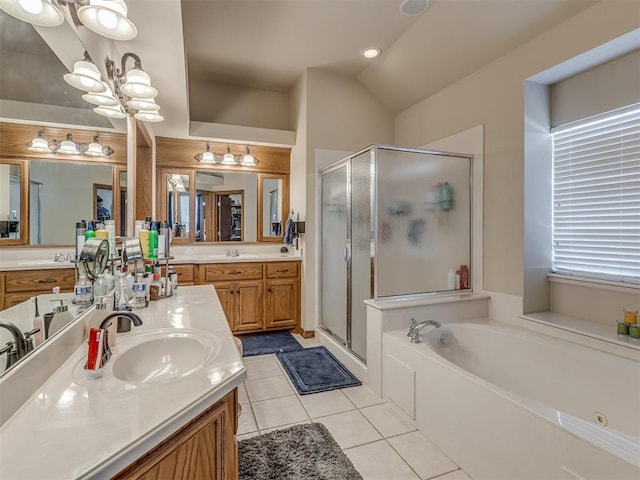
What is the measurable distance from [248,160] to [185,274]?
1.59 m

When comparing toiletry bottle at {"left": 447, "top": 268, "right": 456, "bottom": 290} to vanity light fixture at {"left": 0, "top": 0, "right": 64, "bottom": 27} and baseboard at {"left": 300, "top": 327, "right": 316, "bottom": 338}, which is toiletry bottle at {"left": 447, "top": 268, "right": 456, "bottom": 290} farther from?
vanity light fixture at {"left": 0, "top": 0, "right": 64, "bottom": 27}

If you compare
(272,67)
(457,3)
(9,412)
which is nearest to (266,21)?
(272,67)

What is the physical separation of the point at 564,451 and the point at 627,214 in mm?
1707

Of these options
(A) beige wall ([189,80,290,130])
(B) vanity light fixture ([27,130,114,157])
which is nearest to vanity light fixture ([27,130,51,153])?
(B) vanity light fixture ([27,130,114,157])

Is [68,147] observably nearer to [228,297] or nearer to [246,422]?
[246,422]

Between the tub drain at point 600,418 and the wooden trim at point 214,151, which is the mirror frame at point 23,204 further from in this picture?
the wooden trim at point 214,151

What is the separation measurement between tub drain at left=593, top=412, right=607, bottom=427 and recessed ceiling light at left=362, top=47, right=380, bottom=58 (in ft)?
10.8

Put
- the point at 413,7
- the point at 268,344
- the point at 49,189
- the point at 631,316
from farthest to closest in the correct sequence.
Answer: the point at 268,344
the point at 413,7
the point at 631,316
the point at 49,189

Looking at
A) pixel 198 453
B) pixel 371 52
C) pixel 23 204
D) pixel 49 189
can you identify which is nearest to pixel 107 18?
pixel 49 189

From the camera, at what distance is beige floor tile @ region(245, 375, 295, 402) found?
242 centimetres

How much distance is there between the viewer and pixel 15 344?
85 centimetres

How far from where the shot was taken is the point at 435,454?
1792 millimetres

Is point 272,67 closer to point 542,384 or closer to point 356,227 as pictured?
point 356,227

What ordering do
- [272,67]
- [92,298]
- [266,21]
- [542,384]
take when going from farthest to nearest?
[272,67], [266,21], [542,384], [92,298]
